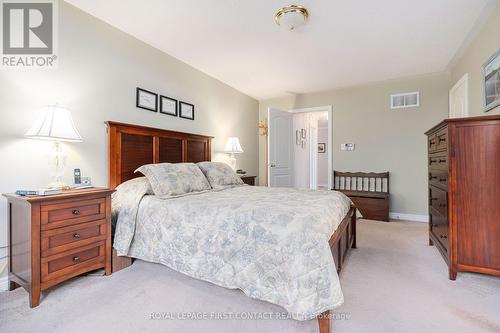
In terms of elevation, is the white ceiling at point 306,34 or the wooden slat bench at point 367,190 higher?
the white ceiling at point 306,34

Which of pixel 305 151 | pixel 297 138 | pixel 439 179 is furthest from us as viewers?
pixel 305 151

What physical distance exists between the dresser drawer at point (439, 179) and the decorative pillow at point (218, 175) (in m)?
2.19

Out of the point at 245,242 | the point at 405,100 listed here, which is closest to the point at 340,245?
the point at 245,242

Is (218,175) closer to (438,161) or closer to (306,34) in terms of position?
(306,34)

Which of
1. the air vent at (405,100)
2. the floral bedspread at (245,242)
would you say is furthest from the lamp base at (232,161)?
Result: the air vent at (405,100)

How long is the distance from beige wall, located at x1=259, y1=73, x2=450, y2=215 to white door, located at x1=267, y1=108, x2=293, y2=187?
0.84 meters

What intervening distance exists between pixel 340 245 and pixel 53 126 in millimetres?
2552

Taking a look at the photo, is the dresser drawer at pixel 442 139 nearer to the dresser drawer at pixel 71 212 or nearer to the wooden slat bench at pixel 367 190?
the wooden slat bench at pixel 367 190

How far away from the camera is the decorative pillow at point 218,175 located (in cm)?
294

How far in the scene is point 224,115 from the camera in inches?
172

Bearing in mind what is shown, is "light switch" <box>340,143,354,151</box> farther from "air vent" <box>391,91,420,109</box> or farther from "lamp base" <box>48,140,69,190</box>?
"lamp base" <box>48,140,69,190</box>

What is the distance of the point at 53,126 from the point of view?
1853 millimetres

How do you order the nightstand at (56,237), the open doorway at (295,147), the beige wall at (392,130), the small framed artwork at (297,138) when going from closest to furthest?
the nightstand at (56,237) < the beige wall at (392,130) < the open doorway at (295,147) < the small framed artwork at (297,138)

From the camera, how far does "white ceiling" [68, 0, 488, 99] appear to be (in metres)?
2.24
